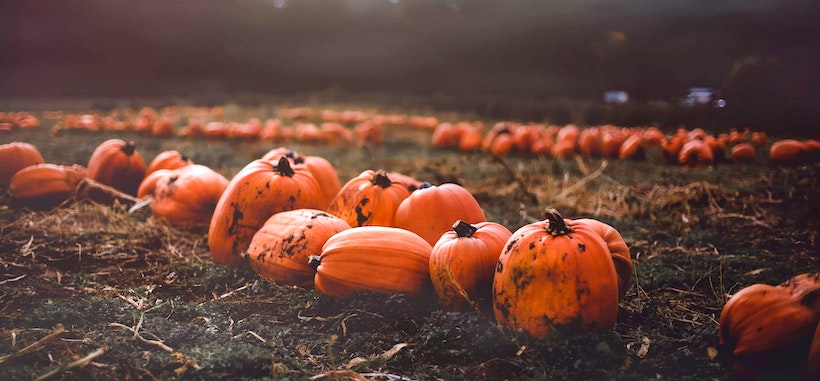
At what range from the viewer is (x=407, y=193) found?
335cm

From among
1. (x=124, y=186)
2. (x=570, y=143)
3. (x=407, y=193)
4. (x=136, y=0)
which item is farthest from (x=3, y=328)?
(x=570, y=143)

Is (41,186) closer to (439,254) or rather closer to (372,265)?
(372,265)

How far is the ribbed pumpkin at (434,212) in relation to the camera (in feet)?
9.64

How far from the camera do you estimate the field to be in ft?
6.31

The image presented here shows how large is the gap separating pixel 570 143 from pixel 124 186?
5.32 m

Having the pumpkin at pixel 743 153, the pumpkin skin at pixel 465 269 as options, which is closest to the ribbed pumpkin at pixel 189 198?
the pumpkin skin at pixel 465 269

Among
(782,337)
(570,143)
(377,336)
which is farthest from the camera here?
(570,143)

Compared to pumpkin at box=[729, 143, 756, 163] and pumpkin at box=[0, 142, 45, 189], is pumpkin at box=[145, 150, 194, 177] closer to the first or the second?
pumpkin at box=[0, 142, 45, 189]

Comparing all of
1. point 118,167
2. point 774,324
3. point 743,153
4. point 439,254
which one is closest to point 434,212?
point 439,254

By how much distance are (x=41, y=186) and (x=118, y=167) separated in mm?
570

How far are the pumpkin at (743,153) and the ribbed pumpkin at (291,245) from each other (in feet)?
13.2

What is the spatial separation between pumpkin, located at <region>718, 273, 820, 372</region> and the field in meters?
0.05

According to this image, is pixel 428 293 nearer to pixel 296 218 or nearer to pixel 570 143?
pixel 296 218

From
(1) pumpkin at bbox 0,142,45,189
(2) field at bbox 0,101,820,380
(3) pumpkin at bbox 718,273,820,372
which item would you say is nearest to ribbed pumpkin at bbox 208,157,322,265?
(2) field at bbox 0,101,820,380
